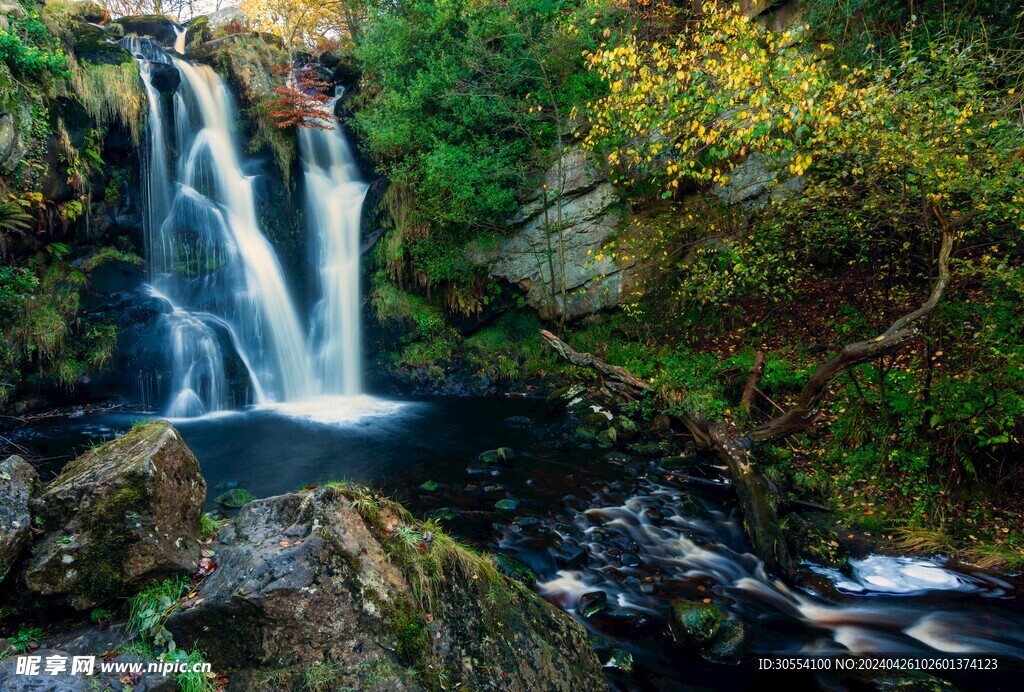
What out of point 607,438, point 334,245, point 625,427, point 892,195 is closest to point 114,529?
point 607,438

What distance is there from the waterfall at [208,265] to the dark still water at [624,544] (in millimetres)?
1463

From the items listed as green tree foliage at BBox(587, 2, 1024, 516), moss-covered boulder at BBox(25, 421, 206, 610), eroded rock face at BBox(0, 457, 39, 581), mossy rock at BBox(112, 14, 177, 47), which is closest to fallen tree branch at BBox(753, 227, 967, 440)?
green tree foliage at BBox(587, 2, 1024, 516)

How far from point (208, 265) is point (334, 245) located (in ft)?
9.79

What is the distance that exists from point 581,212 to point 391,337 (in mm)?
5648

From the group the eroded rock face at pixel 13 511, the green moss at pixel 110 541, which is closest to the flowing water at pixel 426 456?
the green moss at pixel 110 541

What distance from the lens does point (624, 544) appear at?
6.10m

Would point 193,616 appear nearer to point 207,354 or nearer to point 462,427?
point 462,427

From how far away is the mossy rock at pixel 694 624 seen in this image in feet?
14.4

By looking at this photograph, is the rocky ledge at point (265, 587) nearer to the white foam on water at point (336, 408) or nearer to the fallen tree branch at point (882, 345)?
the fallen tree branch at point (882, 345)

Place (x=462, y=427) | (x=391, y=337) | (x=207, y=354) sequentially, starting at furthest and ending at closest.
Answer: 1. (x=391, y=337)
2. (x=207, y=354)
3. (x=462, y=427)

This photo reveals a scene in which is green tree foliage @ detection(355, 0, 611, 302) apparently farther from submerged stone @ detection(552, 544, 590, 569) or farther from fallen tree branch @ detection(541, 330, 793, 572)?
submerged stone @ detection(552, 544, 590, 569)

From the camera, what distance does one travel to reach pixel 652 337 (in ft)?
38.7

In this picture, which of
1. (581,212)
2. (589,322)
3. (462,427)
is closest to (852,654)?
(462,427)

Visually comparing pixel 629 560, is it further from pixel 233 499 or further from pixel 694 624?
pixel 233 499
